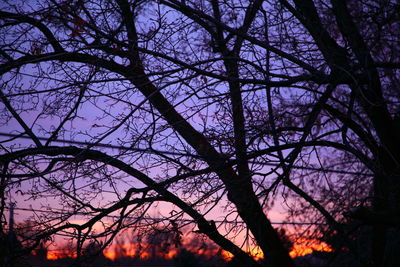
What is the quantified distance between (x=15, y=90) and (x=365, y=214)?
5.02 meters

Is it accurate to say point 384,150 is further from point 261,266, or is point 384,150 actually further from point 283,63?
point 261,266

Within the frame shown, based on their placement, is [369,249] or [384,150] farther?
[369,249]

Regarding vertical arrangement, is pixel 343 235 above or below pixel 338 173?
below

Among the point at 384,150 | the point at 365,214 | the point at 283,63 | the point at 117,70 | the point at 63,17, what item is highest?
the point at 63,17

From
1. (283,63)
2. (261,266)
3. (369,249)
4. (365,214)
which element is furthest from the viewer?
(369,249)

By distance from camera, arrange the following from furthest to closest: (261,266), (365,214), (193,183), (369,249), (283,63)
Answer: (369,249), (261,266), (283,63), (193,183), (365,214)

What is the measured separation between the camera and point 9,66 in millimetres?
6059

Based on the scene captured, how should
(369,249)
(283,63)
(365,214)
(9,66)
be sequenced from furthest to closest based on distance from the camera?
(369,249) → (283,63) → (9,66) → (365,214)

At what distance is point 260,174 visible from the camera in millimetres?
7086

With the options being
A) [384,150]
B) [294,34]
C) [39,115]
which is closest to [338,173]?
[384,150]

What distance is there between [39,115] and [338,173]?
480 centimetres

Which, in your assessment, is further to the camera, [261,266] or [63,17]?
[261,266]

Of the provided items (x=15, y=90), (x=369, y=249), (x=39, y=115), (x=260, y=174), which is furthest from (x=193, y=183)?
(x=369, y=249)

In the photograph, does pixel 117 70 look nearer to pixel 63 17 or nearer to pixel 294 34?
pixel 63 17
